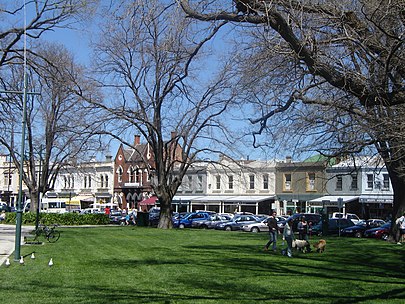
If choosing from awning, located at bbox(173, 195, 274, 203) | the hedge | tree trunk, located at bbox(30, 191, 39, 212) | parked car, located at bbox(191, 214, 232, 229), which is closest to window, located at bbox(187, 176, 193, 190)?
awning, located at bbox(173, 195, 274, 203)

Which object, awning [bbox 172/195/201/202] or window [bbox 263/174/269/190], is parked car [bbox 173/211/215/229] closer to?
window [bbox 263/174/269/190]

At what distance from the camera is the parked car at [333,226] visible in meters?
43.0

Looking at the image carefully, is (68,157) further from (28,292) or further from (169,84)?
(28,292)

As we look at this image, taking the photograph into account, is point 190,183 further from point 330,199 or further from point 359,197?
point 359,197

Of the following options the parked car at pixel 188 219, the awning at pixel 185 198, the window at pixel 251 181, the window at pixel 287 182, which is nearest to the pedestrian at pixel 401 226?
the parked car at pixel 188 219

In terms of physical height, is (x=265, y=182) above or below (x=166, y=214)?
above

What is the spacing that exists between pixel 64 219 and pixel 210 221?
43.5 ft

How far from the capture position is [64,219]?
54500mm

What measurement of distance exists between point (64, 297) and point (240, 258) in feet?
33.3

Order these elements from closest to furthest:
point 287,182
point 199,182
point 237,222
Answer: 1. point 237,222
2. point 287,182
3. point 199,182

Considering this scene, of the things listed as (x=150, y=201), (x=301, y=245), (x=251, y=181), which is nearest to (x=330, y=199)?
(x=251, y=181)

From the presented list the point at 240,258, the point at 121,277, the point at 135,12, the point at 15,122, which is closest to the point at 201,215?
Answer: the point at 15,122

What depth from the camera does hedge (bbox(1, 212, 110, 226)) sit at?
173 feet

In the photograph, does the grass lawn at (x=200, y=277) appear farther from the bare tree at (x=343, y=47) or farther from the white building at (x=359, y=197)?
the white building at (x=359, y=197)
